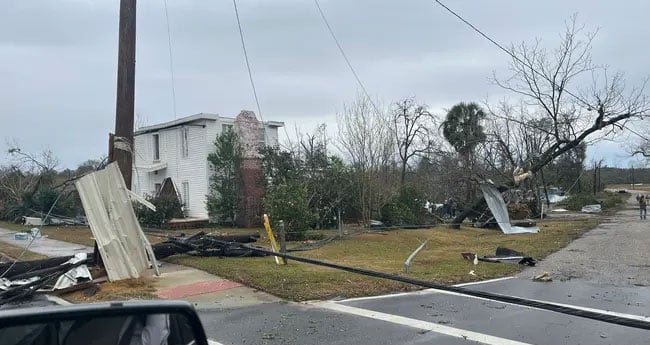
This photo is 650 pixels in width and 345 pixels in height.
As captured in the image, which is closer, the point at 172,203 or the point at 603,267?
the point at 603,267

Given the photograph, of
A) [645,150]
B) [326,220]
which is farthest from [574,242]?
[645,150]

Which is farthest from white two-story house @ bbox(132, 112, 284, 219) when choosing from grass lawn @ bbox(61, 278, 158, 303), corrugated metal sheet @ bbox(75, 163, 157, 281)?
grass lawn @ bbox(61, 278, 158, 303)

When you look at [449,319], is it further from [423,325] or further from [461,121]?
[461,121]

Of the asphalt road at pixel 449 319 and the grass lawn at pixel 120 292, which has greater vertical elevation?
the grass lawn at pixel 120 292

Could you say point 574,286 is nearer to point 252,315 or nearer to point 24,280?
point 252,315

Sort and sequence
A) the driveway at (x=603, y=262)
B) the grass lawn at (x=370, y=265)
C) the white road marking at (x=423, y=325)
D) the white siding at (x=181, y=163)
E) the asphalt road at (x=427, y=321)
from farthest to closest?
the white siding at (x=181, y=163) < the driveway at (x=603, y=262) < the grass lawn at (x=370, y=265) < the asphalt road at (x=427, y=321) < the white road marking at (x=423, y=325)

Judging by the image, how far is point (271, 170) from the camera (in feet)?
90.0

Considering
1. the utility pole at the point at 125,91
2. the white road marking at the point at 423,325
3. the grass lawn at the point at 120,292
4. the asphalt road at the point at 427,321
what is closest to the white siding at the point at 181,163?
the utility pole at the point at 125,91

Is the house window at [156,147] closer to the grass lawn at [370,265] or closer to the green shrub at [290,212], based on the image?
the green shrub at [290,212]

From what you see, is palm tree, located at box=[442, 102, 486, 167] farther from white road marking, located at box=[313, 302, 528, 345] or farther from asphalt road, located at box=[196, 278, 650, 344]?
white road marking, located at box=[313, 302, 528, 345]

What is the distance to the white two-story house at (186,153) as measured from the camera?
30.1m

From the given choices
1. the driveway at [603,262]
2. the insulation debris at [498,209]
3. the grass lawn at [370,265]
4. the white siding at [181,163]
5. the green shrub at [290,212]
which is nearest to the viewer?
the grass lawn at [370,265]

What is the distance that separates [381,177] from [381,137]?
1744 mm

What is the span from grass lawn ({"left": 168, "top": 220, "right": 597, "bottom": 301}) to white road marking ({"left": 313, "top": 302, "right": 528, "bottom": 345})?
92cm
